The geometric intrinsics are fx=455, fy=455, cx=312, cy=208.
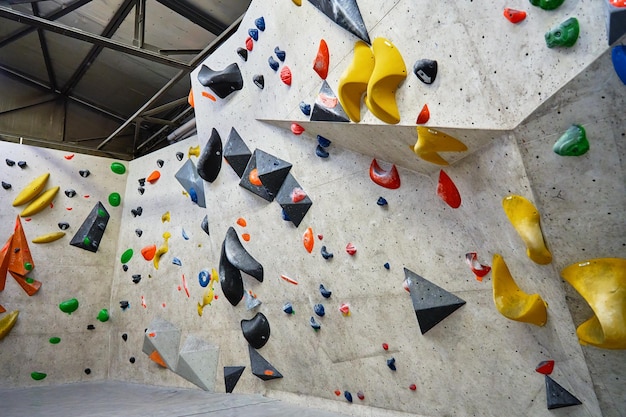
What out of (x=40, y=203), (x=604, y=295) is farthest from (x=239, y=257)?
(x=40, y=203)

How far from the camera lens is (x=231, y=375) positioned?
14.0ft

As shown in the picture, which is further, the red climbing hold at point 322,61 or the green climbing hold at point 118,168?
the green climbing hold at point 118,168

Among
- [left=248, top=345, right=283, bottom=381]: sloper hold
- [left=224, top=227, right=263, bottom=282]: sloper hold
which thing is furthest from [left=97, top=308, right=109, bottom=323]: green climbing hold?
[left=224, top=227, right=263, bottom=282]: sloper hold

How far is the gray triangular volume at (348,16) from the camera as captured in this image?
215 centimetres

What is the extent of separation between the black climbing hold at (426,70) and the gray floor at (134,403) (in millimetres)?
2471

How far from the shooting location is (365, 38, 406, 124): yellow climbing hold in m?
1.99

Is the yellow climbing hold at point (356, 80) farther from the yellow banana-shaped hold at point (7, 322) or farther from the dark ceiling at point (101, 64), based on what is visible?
the yellow banana-shaped hold at point (7, 322)

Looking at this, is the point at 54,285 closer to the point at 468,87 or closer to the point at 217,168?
the point at 217,168

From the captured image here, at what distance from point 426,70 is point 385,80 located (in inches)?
8.3

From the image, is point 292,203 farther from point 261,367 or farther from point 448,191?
point 261,367

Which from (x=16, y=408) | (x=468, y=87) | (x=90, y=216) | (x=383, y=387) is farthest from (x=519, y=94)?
(x=90, y=216)

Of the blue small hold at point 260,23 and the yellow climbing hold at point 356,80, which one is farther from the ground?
the blue small hold at point 260,23

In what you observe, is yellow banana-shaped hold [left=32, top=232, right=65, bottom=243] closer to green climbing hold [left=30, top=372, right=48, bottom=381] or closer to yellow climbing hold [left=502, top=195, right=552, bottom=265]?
green climbing hold [left=30, top=372, right=48, bottom=381]

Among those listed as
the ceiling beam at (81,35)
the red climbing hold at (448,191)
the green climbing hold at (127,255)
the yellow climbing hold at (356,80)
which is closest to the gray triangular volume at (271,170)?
the yellow climbing hold at (356,80)
